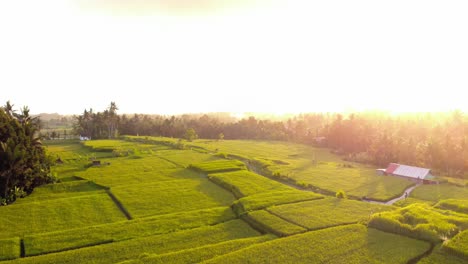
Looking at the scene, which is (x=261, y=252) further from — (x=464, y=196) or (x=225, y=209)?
(x=464, y=196)

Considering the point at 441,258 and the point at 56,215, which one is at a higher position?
the point at 56,215

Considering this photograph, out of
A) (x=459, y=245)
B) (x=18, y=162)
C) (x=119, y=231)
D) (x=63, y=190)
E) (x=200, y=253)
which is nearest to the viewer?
(x=200, y=253)

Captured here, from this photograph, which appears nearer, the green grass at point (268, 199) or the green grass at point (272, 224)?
the green grass at point (272, 224)

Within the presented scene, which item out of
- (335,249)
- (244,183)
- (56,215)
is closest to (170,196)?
(244,183)

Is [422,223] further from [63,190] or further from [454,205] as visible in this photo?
[63,190]

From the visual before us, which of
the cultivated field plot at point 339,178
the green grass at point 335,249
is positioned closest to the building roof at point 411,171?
the cultivated field plot at point 339,178

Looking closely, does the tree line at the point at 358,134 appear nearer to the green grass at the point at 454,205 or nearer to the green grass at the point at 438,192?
the green grass at the point at 438,192

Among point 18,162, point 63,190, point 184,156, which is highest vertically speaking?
point 18,162

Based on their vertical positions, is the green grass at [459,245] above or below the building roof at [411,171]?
below
